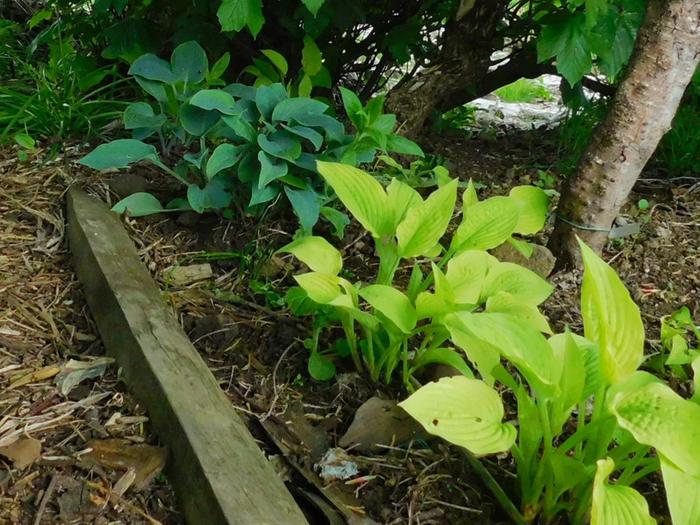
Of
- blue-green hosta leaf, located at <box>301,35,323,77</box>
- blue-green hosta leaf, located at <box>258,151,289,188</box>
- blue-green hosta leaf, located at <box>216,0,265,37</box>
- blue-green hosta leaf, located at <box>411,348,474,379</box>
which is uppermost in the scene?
blue-green hosta leaf, located at <box>216,0,265,37</box>

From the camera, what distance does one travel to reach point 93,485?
49.4 inches

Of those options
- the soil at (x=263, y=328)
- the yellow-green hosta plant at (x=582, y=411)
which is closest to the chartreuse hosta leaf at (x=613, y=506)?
the yellow-green hosta plant at (x=582, y=411)

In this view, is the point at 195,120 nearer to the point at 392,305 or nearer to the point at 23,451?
the point at 392,305

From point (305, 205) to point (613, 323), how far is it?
91 cm

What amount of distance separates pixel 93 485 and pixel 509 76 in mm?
2261

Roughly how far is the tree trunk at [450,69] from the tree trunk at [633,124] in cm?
76

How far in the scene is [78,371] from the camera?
1539 mm

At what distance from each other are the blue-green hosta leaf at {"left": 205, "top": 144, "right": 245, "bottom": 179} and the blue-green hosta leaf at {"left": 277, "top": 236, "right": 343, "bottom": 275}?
14.3 inches

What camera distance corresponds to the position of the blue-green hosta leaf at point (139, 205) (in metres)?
2.03

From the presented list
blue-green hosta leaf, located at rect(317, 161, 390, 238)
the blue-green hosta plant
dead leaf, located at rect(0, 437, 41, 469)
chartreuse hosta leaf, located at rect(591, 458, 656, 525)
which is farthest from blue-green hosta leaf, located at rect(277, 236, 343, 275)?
chartreuse hosta leaf, located at rect(591, 458, 656, 525)

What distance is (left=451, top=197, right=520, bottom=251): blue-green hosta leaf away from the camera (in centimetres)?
166

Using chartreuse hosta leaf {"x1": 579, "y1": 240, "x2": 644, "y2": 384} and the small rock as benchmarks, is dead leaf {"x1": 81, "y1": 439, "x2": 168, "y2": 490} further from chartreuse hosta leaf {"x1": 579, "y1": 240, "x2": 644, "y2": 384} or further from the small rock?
the small rock

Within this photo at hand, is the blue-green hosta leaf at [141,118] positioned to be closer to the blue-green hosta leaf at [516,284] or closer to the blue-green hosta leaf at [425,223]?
the blue-green hosta leaf at [425,223]

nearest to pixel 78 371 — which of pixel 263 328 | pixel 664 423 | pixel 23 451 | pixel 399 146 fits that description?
pixel 23 451
